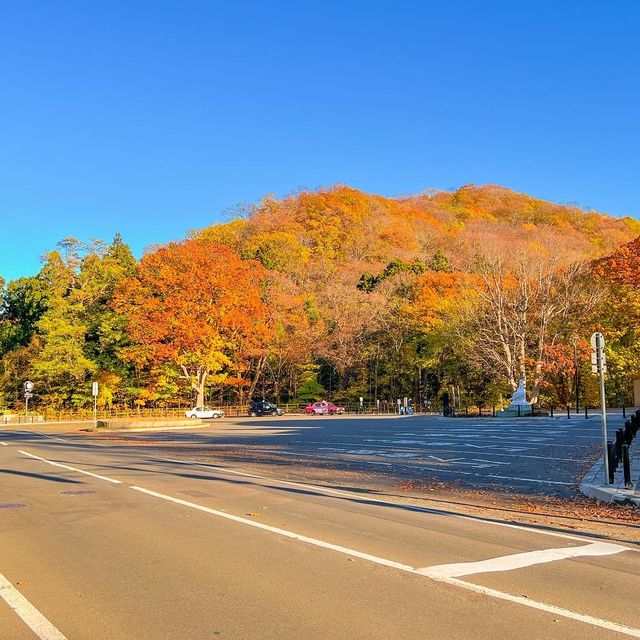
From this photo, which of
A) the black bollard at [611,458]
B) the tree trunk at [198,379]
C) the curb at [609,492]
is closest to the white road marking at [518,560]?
the curb at [609,492]

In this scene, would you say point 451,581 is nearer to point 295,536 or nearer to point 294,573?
point 294,573

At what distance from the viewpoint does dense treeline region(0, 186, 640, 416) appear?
50312 millimetres

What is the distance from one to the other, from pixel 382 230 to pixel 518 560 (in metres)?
91.4

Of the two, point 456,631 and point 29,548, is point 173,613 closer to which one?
point 456,631

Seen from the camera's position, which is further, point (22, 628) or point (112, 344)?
point (112, 344)

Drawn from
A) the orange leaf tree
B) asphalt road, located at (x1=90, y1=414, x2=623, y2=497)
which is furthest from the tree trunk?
asphalt road, located at (x1=90, y1=414, x2=623, y2=497)

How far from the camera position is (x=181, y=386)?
5900cm

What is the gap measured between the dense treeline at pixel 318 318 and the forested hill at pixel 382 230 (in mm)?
421

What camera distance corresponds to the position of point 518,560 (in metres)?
6.68

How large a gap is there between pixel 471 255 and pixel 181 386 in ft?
135

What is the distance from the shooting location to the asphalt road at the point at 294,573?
4719 mm

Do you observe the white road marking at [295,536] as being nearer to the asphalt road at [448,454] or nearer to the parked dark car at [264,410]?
the asphalt road at [448,454]

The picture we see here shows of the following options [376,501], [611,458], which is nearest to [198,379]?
[376,501]

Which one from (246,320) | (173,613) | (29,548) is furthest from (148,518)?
(246,320)
